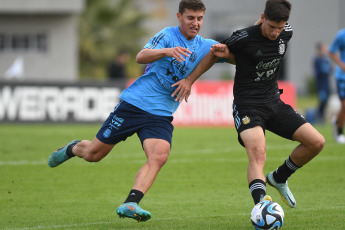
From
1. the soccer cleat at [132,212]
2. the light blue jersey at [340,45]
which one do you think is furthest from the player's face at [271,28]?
the light blue jersey at [340,45]

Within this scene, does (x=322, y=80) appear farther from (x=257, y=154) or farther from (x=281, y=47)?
(x=257, y=154)

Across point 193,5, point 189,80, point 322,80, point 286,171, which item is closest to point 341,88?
point 286,171

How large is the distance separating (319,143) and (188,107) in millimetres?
13312

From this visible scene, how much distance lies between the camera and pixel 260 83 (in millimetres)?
7480

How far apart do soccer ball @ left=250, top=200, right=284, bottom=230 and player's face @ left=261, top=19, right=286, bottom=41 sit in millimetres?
1766

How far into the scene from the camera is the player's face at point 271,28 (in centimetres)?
705

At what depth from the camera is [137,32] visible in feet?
123

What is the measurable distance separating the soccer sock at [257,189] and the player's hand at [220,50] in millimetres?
1352

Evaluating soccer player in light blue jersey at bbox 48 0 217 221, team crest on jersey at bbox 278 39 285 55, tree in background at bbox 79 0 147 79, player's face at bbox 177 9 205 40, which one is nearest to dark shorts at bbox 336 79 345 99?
team crest on jersey at bbox 278 39 285 55

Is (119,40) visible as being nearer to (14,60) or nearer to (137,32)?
(137,32)

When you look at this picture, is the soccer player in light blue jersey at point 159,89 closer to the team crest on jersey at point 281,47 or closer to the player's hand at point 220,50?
the player's hand at point 220,50

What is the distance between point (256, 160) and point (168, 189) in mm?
2779

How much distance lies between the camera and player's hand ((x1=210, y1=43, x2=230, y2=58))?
283 inches

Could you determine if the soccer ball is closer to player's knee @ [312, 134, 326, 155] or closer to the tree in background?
player's knee @ [312, 134, 326, 155]
